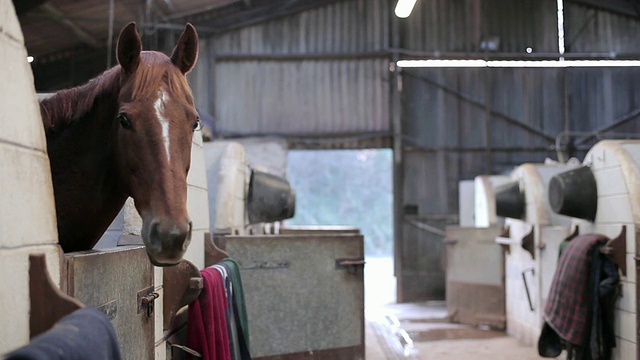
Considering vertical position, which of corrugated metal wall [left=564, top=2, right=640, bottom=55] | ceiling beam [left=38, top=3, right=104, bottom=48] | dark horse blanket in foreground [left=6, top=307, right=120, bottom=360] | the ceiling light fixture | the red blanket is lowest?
Answer: the red blanket

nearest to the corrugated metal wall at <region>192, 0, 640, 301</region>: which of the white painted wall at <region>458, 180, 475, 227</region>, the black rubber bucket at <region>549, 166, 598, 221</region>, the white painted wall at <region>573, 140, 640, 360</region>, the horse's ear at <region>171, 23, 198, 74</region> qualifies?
the white painted wall at <region>458, 180, 475, 227</region>

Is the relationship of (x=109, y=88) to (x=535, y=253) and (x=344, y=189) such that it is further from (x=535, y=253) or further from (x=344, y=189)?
(x=344, y=189)

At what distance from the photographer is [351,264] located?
4.03 metres

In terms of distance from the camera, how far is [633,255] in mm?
3875

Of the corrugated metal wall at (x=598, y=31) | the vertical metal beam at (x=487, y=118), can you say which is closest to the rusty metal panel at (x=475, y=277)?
the vertical metal beam at (x=487, y=118)

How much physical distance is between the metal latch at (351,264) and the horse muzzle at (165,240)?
2491mm

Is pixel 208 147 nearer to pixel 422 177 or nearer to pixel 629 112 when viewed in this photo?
pixel 422 177

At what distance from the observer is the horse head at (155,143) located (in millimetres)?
1568

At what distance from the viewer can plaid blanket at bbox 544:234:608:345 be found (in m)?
4.14

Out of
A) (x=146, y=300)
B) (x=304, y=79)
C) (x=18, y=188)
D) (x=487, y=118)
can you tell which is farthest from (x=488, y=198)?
(x=18, y=188)

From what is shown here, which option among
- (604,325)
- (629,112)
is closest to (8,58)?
(604,325)

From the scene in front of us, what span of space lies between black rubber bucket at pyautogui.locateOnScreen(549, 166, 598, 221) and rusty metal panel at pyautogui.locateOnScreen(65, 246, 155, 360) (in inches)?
123

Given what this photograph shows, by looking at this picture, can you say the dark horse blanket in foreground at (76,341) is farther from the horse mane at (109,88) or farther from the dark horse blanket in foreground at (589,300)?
the dark horse blanket in foreground at (589,300)

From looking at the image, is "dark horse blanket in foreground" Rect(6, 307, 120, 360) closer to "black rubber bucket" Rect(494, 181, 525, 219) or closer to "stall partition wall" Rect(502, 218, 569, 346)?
"stall partition wall" Rect(502, 218, 569, 346)
